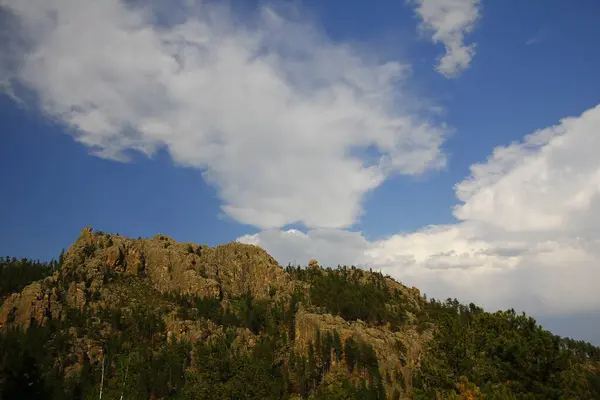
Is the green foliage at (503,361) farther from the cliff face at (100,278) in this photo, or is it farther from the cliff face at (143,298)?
the cliff face at (100,278)

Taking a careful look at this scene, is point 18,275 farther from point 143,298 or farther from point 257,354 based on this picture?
point 257,354

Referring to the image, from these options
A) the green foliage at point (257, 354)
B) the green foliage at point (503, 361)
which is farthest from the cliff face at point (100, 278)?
the green foliage at point (503, 361)

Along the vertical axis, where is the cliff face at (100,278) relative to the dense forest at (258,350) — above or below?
above

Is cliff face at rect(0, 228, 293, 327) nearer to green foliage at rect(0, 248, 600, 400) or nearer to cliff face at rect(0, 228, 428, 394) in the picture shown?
cliff face at rect(0, 228, 428, 394)

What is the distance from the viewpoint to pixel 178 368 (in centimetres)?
12588

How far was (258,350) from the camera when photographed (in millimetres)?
142250

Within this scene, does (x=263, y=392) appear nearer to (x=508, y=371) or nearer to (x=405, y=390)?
(x=508, y=371)

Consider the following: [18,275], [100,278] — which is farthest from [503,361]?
[18,275]

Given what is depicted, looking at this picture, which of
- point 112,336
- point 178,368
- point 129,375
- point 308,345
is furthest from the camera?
point 308,345

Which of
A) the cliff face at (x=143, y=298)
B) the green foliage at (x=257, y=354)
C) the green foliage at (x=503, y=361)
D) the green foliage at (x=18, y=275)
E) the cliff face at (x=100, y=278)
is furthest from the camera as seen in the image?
the green foliage at (x=18, y=275)

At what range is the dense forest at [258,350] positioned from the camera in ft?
122

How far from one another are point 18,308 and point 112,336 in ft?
118

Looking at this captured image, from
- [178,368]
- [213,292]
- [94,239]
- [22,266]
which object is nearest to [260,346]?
[178,368]

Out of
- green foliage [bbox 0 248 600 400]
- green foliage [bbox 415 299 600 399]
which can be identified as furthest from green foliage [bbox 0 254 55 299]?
green foliage [bbox 415 299 600 399]
